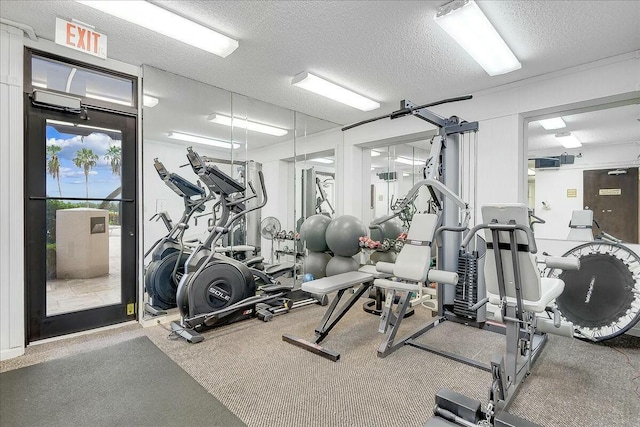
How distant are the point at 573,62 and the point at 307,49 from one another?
2718 millimetres

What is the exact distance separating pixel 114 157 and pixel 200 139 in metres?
1.06

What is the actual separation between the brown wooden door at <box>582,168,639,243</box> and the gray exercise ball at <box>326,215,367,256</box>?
9.66ft

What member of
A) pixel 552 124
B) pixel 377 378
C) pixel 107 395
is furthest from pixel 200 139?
pixel 552 124

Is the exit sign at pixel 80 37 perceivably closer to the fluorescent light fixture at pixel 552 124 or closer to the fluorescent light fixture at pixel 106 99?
the fluorescent light fixture at pixel 106 99

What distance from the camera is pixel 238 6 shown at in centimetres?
237

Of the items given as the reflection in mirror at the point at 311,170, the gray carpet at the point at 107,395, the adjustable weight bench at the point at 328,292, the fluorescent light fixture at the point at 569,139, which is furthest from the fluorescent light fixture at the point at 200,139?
the fluorescent light fixture at the point at 569,139

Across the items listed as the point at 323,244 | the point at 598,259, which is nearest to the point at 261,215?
the point at 323,244

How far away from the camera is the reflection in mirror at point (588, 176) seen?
3758mm

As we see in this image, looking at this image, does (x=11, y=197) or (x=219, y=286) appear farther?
(x=219, y=286)

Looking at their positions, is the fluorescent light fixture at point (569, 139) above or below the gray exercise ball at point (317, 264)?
above

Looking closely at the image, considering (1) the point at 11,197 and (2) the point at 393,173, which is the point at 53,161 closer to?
(1) the point at 11,197

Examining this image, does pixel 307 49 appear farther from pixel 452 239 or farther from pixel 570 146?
pixel 570 146

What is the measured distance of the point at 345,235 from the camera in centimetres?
464

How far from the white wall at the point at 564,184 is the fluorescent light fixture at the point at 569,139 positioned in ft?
1.02
